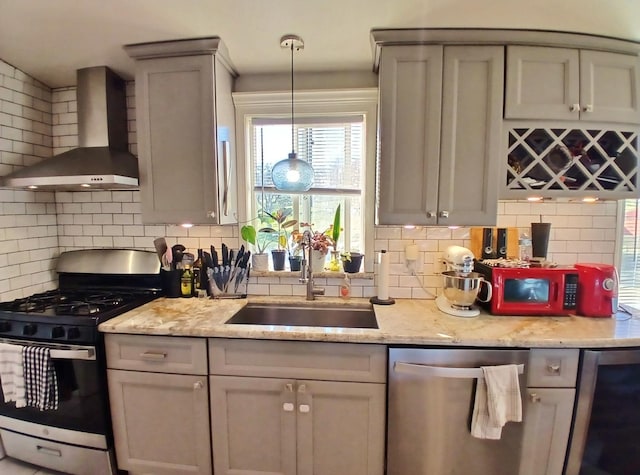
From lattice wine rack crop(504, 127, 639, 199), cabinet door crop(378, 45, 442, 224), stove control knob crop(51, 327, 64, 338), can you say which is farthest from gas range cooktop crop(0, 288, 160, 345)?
lattice wine rack crop(504, 127, 639, 199)

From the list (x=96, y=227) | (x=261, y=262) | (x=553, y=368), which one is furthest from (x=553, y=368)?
(x=96, y=227)

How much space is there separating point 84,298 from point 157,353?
0.81m

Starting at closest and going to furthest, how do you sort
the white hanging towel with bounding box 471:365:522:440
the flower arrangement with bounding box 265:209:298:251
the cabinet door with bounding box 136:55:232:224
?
the white hanging towel with bounding box 471:365:522:440 < the cabinet door with bounding box 136:55:232:224 < the flower arrangement with bounding box 265:209:298:251

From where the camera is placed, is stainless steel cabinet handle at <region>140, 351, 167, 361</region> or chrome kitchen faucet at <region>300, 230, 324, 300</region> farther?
Result: chrome kitchen faucet at <region>300, 230, 324, 300</region>

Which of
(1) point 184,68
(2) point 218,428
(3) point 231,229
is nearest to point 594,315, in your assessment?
(2) point 218,428

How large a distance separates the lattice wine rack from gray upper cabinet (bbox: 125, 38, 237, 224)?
170 cm

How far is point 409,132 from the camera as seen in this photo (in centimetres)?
166

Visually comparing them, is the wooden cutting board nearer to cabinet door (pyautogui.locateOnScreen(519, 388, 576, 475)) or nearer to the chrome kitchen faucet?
cabinet door (pyautogui.locateOnScreen(519, 388, 576, 475))

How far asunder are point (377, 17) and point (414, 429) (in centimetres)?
201

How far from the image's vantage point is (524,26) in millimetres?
1534

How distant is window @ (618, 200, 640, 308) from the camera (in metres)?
1.93

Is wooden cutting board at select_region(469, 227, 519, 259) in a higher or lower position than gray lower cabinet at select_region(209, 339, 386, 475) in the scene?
higher

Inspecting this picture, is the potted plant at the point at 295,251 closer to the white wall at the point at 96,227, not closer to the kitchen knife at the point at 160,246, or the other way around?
the white wall at the point at 96,227

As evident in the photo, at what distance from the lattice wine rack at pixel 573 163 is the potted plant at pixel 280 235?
1.38 meters
